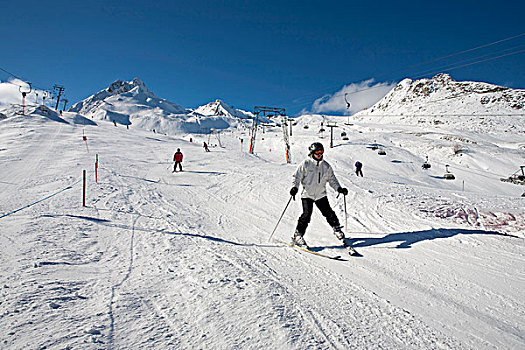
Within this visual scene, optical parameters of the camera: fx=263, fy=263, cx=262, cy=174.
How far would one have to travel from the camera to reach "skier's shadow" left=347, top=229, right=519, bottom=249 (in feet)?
16.3

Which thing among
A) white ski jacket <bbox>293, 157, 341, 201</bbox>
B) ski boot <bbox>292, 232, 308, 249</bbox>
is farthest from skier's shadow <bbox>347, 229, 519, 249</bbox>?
white ski jacket <bbox>293, 157, 341, 201</bbox>

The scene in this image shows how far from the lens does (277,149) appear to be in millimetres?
42781

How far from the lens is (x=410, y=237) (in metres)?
5.21

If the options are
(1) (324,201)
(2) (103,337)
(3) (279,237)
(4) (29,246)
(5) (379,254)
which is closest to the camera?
(2) (103,337)

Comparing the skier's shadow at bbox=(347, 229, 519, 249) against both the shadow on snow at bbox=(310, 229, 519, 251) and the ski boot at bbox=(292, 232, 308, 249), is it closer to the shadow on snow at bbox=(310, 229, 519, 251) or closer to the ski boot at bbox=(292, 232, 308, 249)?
the shadow on snow at bbox=(310, 229, 519, 251)

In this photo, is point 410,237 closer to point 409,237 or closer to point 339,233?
point 409,237

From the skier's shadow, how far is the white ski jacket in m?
1.24

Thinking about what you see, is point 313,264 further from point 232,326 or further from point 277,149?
point 277,149

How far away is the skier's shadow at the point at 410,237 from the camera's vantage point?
195 inches

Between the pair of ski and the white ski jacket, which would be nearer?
the pair of ski

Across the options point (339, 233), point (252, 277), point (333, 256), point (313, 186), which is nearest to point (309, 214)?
point (313, 186)

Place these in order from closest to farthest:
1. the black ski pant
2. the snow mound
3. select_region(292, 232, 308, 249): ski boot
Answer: select_region(292, 232, 308, 249): ski boot, the black ski pant, the snow mound

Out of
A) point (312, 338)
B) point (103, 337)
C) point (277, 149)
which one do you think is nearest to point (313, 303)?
point (312, 338)

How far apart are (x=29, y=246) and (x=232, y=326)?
139 inches
